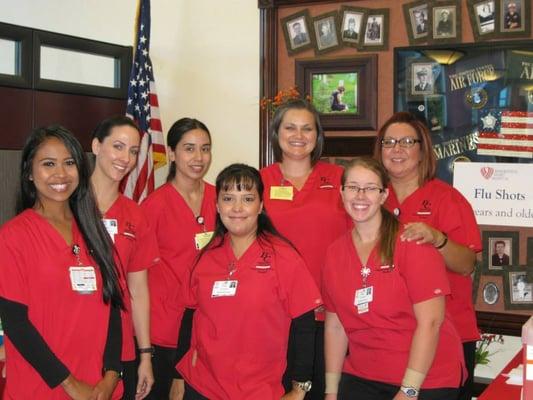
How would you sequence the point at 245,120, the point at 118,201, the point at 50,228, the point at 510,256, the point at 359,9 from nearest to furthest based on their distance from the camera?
the point at 50,228, the point at 118,201, the point at 510,256, the point at 359,9, the point at 245,120

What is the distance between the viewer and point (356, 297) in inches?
89.3

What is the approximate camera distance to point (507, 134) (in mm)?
3615

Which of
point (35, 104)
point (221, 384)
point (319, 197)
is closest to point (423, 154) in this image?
point (319, 197)

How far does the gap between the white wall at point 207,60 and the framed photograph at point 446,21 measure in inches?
44.2

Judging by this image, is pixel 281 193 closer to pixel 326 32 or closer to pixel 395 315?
pixel 395 315

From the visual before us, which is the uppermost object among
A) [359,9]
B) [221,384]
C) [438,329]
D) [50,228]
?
[359,9]

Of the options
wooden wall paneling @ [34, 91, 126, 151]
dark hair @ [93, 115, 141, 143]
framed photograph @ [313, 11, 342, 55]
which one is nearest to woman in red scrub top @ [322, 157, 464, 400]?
dark hair @ [93, 115, 141, 143]

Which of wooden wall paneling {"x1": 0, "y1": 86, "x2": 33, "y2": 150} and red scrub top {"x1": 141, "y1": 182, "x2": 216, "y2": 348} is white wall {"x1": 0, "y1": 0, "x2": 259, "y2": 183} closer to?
wooden wall paneling {"x1": 0, "y1": 86, "x2": 33, "y2": 150}

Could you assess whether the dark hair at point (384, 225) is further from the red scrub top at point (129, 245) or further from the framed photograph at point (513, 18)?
the framed photograph at point (513, 18)

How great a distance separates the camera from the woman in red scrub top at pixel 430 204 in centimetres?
267

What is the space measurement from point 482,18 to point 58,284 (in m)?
2.65

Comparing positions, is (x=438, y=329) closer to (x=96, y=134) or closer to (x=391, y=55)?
(x=96, y=134)

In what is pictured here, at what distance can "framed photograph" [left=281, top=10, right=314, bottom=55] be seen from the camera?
4090mm

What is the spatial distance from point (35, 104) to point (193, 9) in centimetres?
130
